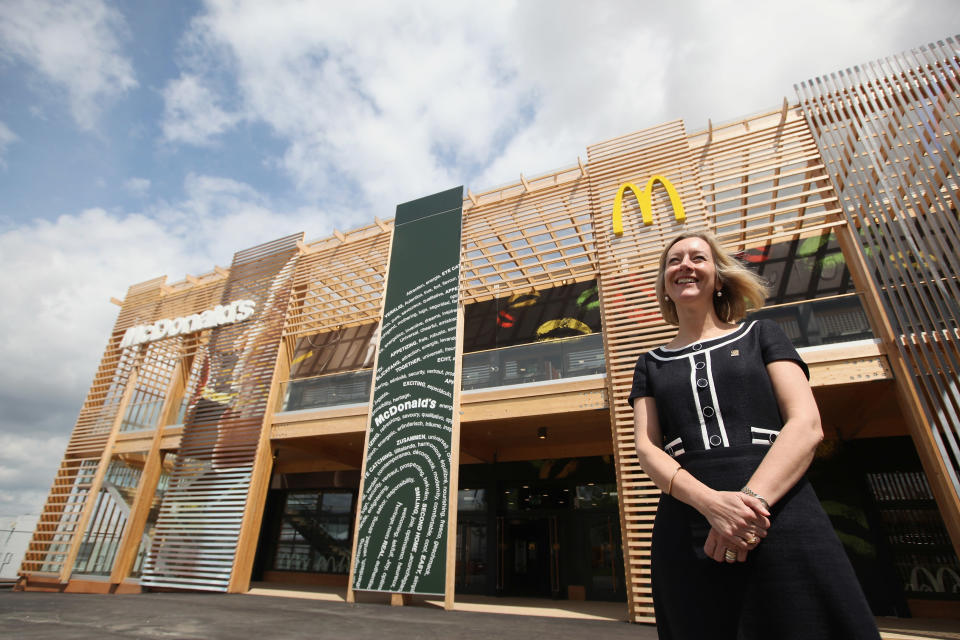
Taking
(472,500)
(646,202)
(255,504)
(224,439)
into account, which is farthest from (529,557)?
(646,202)

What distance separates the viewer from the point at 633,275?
8.25 meters

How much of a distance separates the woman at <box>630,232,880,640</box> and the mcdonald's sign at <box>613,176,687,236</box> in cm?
730

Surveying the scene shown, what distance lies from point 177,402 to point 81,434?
287cm

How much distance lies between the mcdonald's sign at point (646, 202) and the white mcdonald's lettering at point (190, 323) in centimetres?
826

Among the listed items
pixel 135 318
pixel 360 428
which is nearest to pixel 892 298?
pixel 360 428

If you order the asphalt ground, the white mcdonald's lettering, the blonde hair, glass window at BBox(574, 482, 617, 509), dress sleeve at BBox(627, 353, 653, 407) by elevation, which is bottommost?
the asphalt ground

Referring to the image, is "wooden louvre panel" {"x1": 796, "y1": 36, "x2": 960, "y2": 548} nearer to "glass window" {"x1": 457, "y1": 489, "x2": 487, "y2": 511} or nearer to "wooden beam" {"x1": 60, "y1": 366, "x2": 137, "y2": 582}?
"glass window" {"x1": 457, "y1": 489, "x2": 487, "y2": 511}

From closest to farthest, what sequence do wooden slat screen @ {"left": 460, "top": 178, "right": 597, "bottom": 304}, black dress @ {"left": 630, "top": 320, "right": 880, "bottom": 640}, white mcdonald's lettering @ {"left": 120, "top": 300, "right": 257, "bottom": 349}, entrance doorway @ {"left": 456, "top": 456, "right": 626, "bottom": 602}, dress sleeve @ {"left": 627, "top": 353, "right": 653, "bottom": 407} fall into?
black dress @ {"left": 630, "top": 320, "right": 880, "bottom": 640}, dress sleeve @ {"left": 627, "top": 353, "right": 653, "bottom": 407}, wooden slat screen @ {"left": 460, "top": 178, "right": 597, "bottom": 304}, entrance doorway @ {"left": 456, "top": 456, "right": 626, "bottom": 602}, white mcdonald's lettering @ {"left": 120, "top": 300, "right": 257, "bottom": 349}

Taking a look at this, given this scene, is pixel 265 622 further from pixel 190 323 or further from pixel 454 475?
pixel 190 323

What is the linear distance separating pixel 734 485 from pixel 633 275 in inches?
292

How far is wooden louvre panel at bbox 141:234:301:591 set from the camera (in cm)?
917

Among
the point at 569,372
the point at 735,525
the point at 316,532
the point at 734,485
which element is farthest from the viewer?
the point at 316,532

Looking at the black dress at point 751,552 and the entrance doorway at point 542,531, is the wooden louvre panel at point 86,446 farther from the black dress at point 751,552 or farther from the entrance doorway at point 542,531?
the black dress at point 751,552

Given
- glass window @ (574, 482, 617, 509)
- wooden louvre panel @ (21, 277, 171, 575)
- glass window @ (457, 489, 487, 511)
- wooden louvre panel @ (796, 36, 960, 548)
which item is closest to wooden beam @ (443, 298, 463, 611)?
glass window @ (457, 489, 487, 511)
